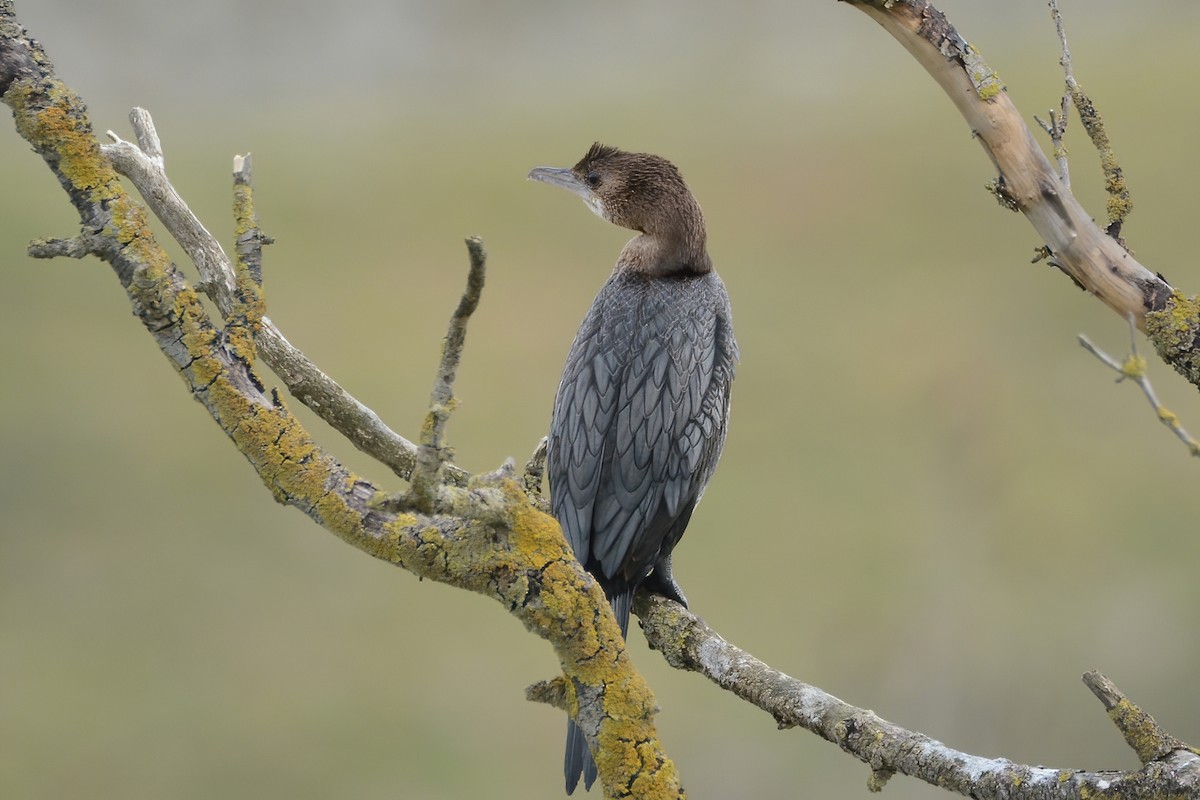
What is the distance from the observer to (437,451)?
2.18 meters

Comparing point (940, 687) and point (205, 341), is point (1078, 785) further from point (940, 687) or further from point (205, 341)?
point (940, 687)

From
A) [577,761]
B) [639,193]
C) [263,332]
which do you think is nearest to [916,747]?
[577,761]

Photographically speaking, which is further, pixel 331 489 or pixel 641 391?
pixel 641 391

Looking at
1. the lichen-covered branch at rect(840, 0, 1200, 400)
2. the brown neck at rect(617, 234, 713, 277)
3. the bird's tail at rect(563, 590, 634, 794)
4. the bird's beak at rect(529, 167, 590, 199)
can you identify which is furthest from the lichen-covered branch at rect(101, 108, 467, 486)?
the lichen-covered branch at rect(840, 0, 1200, 400)

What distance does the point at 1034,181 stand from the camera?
2.95 meters

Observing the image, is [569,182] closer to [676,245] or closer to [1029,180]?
[676,245]

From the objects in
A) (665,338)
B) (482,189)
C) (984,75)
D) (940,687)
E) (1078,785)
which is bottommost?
(1078,785)

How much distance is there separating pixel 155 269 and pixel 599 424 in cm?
214

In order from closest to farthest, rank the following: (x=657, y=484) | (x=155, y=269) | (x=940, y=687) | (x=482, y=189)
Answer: (x=155, y=269) → (x=657, y=484) → (x=940, y=687) → (x=482, y=189)

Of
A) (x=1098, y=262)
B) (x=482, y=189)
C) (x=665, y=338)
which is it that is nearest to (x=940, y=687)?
(x=482, y=189)

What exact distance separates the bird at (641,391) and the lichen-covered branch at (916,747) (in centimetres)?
57

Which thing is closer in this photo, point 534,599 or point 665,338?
point 534,599

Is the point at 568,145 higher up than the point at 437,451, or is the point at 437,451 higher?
the point at 568,145

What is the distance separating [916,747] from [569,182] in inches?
113
